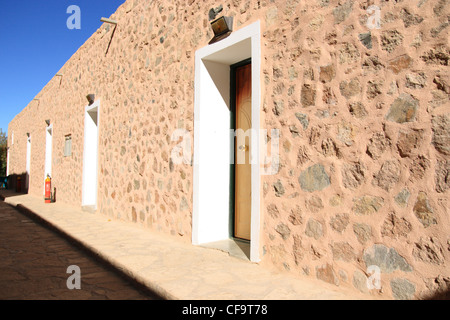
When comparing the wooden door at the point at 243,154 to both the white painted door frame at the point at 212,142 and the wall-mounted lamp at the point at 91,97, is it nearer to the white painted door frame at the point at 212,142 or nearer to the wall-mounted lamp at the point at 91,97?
the white painted door frame at the point at 212,142

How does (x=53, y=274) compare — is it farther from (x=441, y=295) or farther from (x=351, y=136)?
(x=441, y=295)

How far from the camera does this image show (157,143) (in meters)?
4.76

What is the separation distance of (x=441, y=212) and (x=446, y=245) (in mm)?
178

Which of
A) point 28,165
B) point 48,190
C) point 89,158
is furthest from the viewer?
point 28,165

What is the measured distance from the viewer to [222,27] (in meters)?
3.58

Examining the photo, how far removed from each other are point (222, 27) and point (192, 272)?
2.38 metres

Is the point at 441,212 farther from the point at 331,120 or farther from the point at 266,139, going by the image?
the point at 266,139

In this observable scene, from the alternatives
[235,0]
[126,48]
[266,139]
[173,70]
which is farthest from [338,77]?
[126,48]

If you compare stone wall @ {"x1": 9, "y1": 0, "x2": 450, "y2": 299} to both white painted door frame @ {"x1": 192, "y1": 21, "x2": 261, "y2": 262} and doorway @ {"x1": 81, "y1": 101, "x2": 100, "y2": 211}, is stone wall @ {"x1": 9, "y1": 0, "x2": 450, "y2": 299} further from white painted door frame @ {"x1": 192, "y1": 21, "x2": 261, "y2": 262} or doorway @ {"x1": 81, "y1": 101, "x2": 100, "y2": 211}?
doorway @ {"x1": 81, "y1": 101, "x2": 100, "y2": 211}

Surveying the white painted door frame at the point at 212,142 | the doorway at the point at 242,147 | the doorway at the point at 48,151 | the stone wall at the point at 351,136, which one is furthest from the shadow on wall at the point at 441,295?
the doorway at the point at 48,151

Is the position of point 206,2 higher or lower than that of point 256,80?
higher

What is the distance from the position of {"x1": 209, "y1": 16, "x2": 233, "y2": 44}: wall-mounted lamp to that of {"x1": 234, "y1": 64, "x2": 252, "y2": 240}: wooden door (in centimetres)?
49

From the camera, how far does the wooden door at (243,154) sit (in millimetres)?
3908

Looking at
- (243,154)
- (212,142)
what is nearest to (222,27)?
(212,142)
